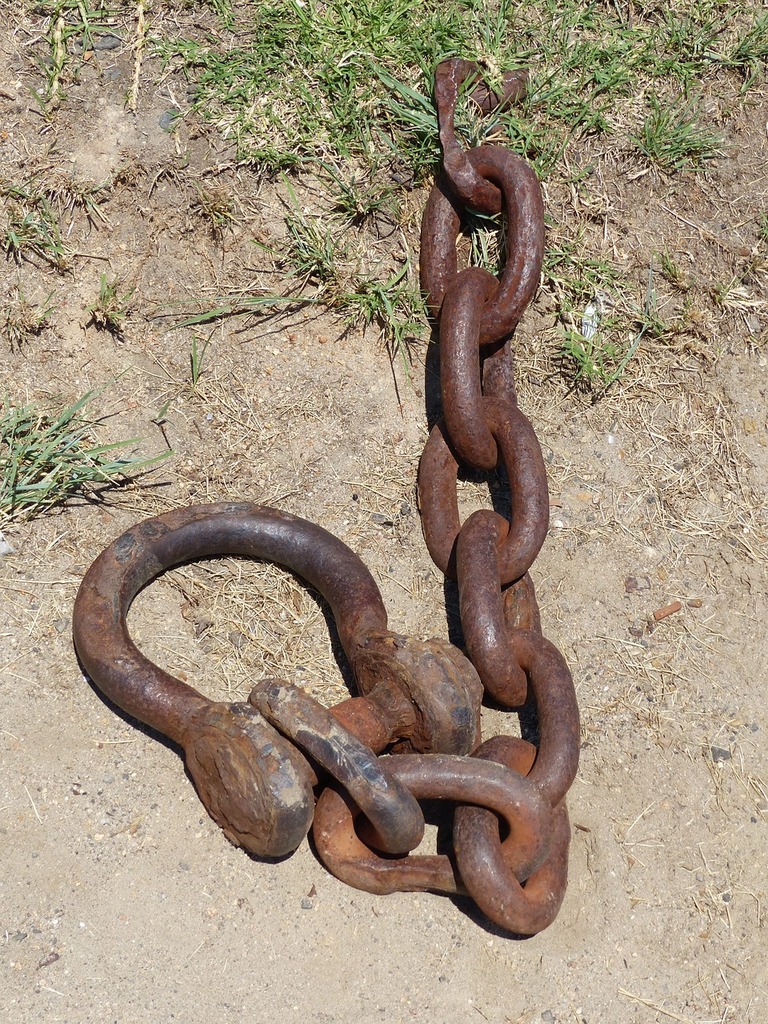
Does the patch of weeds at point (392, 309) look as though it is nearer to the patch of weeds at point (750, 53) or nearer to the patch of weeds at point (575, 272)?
the patch of weeds at point (575, 272)

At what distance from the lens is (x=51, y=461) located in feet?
10.8

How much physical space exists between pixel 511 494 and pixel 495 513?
0.10m

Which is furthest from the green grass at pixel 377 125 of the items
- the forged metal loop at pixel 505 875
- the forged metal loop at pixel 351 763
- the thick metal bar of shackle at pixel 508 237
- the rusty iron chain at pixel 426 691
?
the forged metal loop at pixel 505 875

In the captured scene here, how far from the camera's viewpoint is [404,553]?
352 centimetres

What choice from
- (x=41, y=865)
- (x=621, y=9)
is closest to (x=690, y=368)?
(x=621, y=9)

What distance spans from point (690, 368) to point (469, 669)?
186 centimetres

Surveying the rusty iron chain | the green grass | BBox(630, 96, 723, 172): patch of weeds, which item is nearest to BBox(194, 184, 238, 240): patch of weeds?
the green grass

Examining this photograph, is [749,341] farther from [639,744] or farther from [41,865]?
[41,865]

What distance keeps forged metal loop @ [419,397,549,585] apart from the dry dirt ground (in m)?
0.22

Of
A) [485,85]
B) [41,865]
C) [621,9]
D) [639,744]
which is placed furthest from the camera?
[621,9]

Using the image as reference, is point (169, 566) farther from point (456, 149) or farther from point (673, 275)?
point (673, 275)

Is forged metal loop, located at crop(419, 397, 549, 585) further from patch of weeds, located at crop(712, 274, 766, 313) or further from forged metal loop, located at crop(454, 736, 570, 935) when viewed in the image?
patch of weeds, located at crop(712, 274, 766, 313)

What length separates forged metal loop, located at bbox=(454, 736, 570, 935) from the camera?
259cm

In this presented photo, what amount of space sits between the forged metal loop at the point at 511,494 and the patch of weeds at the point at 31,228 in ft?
5.11
